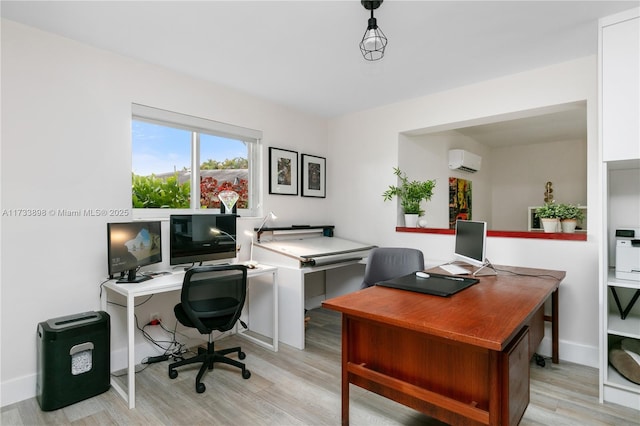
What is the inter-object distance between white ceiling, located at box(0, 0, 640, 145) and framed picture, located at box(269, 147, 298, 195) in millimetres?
863

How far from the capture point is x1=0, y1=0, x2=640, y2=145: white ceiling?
2.06 m

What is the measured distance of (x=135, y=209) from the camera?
2.85 metres

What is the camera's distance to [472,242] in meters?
2.55

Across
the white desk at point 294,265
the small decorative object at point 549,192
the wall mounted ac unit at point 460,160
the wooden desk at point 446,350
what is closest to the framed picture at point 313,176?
the white desk at point 294,265

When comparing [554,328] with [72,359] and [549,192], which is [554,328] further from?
[549,192]

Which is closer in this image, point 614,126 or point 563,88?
point 614,126

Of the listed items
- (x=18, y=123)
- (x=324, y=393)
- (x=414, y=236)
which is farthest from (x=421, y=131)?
(x=18, y=123)

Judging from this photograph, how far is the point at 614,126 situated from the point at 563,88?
87 cm

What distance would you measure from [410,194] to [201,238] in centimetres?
230

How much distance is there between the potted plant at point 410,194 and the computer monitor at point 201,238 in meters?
1.88

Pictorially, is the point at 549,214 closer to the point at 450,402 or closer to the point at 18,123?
the point at 450,402

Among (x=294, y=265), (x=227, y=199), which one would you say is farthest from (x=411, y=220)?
(x=227, y=199)

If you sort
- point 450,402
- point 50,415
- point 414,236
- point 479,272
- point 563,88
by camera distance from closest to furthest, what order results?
point 450,402 → point 50,415 → point 479,272 → point 563,88 → point 414,236

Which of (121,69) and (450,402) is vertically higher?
(121,69)
